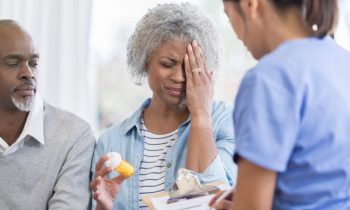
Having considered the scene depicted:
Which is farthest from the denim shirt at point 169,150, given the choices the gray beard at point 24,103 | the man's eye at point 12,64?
the man's eye at point 12,64

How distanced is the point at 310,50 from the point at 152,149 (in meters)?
0.91

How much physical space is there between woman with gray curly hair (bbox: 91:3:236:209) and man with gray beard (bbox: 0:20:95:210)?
0.22 feet

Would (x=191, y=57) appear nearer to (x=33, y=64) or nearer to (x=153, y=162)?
(x=153, y=162)

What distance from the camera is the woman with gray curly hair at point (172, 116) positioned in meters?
1.57

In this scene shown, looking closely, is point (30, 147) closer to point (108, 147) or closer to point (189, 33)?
point (108, 147)

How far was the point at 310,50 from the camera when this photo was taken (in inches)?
32.6

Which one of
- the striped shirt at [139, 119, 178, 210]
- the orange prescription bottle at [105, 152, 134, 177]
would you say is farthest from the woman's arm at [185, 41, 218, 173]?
the orange prescription bottle at [105, 152, 134, 177]

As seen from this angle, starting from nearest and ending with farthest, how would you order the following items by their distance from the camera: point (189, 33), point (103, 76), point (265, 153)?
point (265, 153) < point (189, 33) < point (103, 76)

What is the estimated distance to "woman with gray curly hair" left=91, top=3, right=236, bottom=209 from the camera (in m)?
1.57

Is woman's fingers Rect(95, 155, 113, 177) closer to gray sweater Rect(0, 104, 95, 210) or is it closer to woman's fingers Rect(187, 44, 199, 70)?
gray sweater Rect(0, 104, 95, 210)

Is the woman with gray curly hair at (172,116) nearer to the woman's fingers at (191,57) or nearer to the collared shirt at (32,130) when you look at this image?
the woman's fingers at (191,57)

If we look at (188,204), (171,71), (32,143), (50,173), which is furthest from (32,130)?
(188,204)

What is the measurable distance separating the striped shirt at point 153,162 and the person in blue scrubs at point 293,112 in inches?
30.9

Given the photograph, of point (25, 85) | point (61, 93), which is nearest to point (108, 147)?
point (25, 85)
